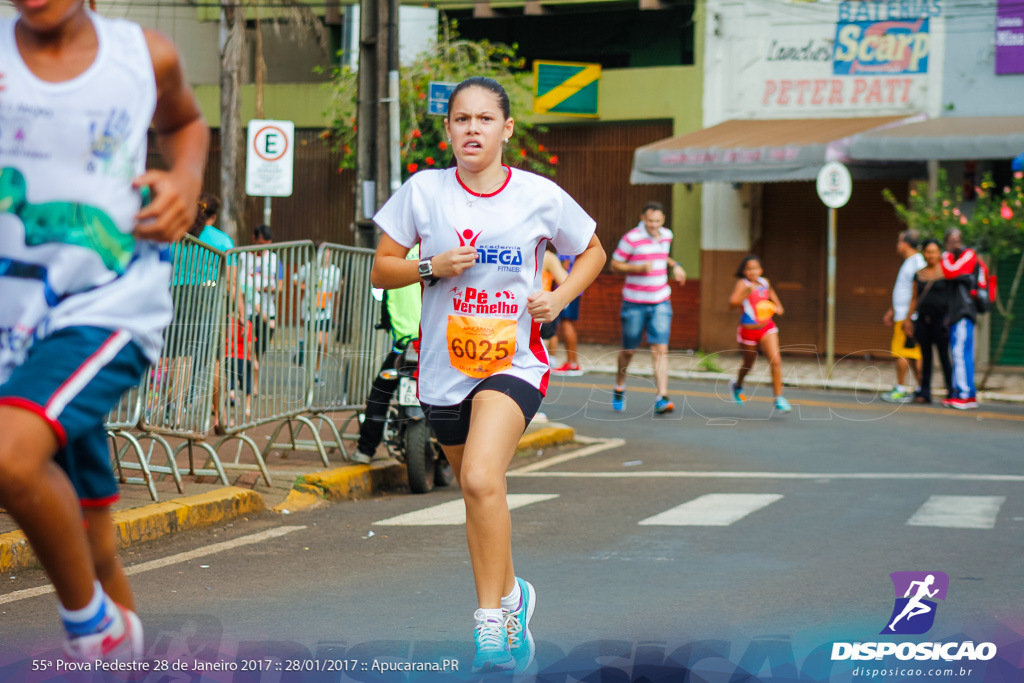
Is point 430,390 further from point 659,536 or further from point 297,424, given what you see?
point 297,424

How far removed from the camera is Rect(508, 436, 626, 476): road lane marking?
11.0 metres

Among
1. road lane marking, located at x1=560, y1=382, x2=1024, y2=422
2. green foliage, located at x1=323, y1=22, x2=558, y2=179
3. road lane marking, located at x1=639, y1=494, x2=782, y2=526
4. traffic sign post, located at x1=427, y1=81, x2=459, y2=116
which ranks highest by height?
green foliage, located at x1=323, y1=22, x2=558, y2=179

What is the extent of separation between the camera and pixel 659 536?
772 centimetres

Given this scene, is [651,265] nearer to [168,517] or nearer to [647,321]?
[647,321]

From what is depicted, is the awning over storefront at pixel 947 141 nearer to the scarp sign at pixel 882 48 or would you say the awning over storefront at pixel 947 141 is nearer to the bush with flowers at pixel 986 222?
the bush with flowers at pixel 986 222

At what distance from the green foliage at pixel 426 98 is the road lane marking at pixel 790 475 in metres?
12.2

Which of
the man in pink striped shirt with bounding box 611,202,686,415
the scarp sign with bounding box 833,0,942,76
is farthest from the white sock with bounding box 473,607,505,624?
the scarp sign with bounding box 833,0,942,76

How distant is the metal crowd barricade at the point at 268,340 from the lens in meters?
8.77

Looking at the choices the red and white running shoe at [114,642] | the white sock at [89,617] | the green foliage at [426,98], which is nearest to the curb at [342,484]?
the red and white running shoe at [114,642]

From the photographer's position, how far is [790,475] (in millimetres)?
10352

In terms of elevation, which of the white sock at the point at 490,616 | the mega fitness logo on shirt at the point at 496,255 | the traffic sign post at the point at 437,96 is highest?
the traffic sign post at the point at 437,96

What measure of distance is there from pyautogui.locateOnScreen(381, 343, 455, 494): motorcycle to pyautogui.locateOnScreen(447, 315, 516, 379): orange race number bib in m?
4.55

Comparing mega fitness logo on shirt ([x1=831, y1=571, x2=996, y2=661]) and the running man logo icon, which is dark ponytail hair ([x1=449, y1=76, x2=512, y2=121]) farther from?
the running man logo icon

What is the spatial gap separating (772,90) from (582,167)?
3.79 metres
